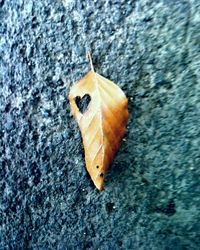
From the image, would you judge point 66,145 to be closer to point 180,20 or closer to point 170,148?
point 170,148

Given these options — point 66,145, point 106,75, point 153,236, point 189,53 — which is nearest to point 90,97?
point 106,75
